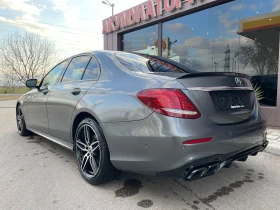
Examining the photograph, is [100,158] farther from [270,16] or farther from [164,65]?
[270,16]

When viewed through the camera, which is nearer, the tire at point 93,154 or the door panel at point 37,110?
the tire at point 93,154

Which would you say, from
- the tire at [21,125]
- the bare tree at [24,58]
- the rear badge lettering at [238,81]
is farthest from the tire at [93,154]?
the bare tree at [24,58]

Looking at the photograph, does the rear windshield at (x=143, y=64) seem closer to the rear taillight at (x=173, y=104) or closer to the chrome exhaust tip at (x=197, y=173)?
the rear taillight at (x=173, y=104)

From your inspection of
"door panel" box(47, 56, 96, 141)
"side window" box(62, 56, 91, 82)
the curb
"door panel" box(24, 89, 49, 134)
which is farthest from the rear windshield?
the curb

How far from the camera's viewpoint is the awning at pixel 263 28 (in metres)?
6.03

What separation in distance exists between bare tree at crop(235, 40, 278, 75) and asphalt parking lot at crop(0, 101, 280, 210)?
3920 millimetres

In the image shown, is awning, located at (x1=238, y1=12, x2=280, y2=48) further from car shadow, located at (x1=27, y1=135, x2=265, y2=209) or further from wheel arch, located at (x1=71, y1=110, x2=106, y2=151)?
wheel arch, located at (x1=71, y1=110, x2=106, y2=151)

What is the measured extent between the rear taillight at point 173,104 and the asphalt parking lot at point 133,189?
91cm

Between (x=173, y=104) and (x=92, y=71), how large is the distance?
4.42 feet

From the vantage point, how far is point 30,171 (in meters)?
2.99

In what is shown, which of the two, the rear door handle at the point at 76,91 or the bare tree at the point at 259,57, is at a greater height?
the bare tree at the point at 259,57

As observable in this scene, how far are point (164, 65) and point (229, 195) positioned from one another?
5.16 ft

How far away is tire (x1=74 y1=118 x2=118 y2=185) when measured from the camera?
2.38m

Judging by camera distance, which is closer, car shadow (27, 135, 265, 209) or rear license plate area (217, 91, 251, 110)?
rear license plate area (217, 91, 251, 110)
